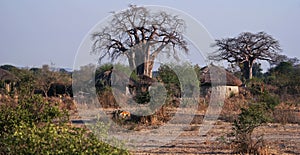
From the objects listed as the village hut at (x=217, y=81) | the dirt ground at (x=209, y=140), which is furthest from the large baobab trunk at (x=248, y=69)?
the dirt ground at (x=209, y=140)

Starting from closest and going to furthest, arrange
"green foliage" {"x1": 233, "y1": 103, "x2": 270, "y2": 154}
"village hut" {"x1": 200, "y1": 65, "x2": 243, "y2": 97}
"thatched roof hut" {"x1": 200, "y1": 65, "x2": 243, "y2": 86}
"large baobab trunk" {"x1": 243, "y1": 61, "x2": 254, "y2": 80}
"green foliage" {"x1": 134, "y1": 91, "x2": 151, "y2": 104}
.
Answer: "green foliage" {"x1": 233, "y1": 103, "x2": 270, "y2": 154} → "green foliage" {"x1": 134, "y1": 91, "x2": 151, "y2": 104} → "village hut" {"x1": 200, "y1": 65, "x2": 243, "y2": 97} → "thatched roof hut" {"x1": 200, "y1": 65, "x2": 243, "y2": 86} → "large baobab trunk" {"x1": 243, "y1": 61, "x2": 254, "y2": 80}

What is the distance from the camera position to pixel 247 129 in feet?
34.6

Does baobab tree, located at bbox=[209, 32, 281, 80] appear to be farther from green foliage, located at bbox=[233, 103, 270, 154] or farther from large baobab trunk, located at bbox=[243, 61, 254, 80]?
green foliage, located at bbox=[233, 103, 270, 154]

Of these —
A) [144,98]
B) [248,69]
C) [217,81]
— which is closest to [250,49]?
[248,69]

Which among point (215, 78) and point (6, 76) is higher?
point (6, 76)

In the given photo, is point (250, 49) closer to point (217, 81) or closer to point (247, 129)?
point (217, 81)

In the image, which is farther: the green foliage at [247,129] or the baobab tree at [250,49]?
the baobab tree at [250,49]

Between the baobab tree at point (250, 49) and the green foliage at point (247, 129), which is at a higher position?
the baobab tree at point (250, 49)

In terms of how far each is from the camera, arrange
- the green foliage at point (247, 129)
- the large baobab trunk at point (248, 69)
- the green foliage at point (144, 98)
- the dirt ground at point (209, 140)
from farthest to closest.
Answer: the large baobab trunk at point (248, 69) → the green foliage at point (144, 98) → the dirt ground at point (209, 140) → the green foliage at point (247, 129)

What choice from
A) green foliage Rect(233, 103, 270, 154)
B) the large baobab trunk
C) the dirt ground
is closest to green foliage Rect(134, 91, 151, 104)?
the dirt ground

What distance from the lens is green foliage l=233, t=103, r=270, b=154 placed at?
33.0 feet

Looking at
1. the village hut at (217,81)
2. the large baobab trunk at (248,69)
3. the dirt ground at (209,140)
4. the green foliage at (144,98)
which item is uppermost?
the large baobab trunk at (248,69)

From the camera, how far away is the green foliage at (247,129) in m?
10.1

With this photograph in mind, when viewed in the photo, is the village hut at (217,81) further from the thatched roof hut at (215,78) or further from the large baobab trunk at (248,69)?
the large baobab trunk at (248,69)
